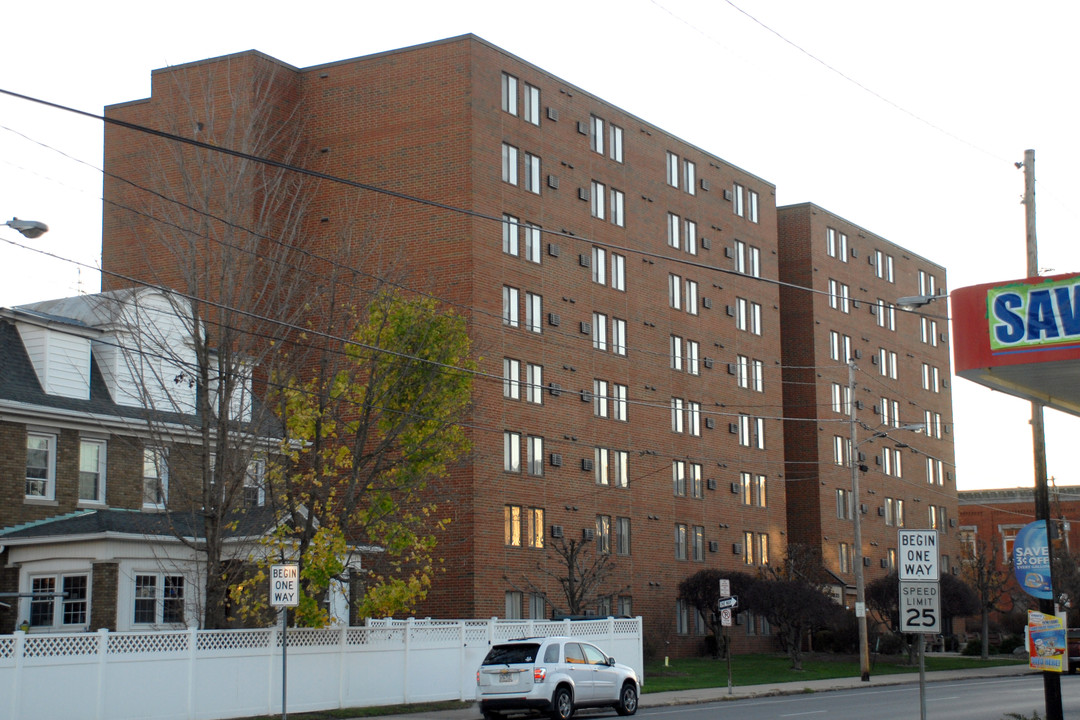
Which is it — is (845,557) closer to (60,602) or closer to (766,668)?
(766,668)

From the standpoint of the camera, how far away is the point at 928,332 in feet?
261

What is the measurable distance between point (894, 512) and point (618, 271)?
2987 cm

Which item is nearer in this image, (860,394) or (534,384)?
(534,384)

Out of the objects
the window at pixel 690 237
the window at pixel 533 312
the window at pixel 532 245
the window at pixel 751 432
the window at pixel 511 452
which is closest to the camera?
the window at pixel 511 452

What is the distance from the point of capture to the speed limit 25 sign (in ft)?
56.1

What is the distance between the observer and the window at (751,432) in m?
58.1

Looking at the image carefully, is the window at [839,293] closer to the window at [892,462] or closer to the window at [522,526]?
the window at [892,462]

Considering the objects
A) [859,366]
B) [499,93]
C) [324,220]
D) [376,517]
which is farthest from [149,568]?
[859,366]

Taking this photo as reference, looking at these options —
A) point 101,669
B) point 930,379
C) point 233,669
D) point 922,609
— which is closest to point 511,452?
A: point 233,669

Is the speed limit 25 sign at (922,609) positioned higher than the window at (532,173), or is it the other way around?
the window at (532,173)

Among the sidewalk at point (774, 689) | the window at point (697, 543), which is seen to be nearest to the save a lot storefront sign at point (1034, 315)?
the sidewalk at point (774, 689)

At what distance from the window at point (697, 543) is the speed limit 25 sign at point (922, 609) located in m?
36.2

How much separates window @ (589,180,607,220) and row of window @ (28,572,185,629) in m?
24.0

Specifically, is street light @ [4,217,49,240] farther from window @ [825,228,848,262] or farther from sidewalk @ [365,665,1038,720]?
window @ [825,228,848,262]
